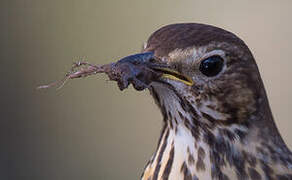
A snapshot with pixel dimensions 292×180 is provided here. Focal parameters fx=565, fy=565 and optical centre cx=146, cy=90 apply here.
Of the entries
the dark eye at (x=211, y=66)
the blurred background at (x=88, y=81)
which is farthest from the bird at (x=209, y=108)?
the blurred background at (x=88, y=81)

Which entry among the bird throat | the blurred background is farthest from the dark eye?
the blurred background

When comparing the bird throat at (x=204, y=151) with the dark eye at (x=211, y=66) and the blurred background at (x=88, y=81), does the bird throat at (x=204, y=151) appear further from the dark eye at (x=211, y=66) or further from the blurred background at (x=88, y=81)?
the blurred background at (x=88, y=81)

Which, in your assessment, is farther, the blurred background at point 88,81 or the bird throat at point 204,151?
the blurred background at point 88,81

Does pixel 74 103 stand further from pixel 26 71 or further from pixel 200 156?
pixel 200 156

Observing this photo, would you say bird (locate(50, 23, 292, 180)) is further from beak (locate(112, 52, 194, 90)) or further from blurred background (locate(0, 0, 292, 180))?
blurred background (locate(0, 0, 292, 180))

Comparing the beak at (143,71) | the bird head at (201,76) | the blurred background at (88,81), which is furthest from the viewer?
the blurred background at (88,81)

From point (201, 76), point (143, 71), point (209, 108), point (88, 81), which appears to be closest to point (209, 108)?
point (209, 108)

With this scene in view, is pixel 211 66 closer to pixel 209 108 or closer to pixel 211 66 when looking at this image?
pixel 211 66

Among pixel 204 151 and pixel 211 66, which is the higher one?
pixel 211 66
